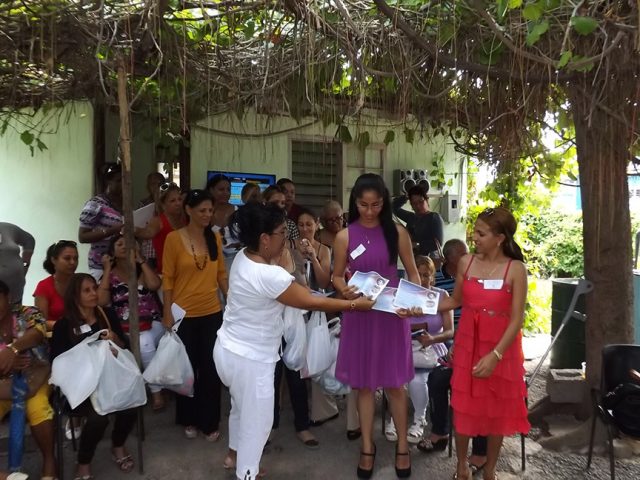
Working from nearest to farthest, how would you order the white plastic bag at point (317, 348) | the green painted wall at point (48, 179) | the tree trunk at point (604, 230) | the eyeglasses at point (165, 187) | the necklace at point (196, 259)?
the white plastic bag at point (317, 348)
the tree trunk at point (604, 230)
the necklace at point (196, 259)
the eyeglasses at point (165, 187)
the green painted wall at point (48, 179)

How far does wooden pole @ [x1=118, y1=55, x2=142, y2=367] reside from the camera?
3480 millimetres

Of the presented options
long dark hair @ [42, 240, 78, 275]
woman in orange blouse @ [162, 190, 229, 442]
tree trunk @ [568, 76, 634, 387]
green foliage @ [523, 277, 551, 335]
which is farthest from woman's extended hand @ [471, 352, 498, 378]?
green foliage @ [523, 277, 551, 335]

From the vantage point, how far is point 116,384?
3303 mm

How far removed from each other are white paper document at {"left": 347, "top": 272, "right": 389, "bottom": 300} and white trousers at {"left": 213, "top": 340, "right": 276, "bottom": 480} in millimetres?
696

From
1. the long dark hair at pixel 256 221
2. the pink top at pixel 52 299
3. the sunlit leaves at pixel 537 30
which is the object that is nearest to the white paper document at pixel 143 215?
the pink top at pixel 52 299

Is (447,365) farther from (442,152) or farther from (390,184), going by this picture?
(442,152)

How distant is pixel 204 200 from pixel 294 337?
1184mm

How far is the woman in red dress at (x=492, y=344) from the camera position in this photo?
313cm

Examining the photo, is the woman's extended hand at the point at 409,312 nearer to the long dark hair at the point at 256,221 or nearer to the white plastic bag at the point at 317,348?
the white plastic bag at the point at 317,348

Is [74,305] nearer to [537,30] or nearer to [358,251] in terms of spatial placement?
[358,251]

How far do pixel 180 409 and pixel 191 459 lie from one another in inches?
19.5

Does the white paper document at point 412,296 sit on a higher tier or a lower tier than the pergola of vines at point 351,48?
lower

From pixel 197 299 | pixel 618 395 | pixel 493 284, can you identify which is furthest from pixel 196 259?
pixel 618 395

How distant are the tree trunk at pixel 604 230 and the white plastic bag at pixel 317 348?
204 cm
